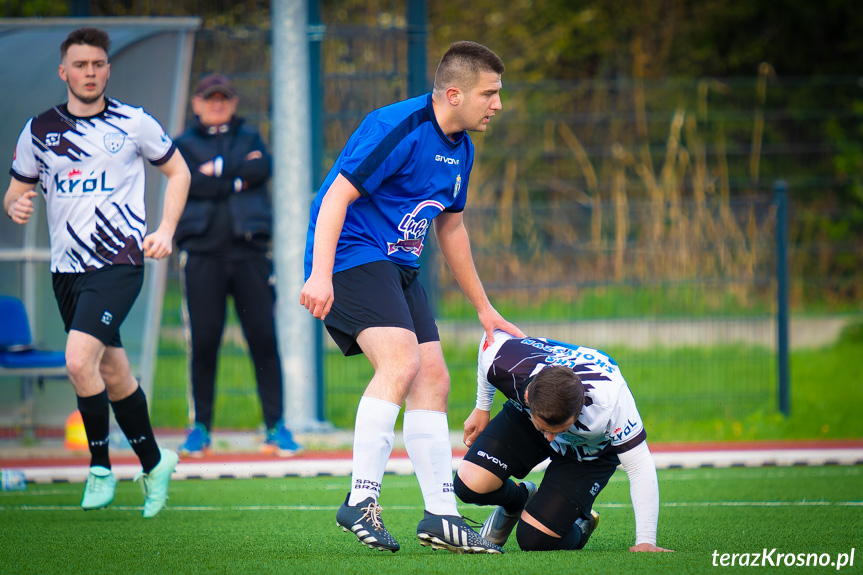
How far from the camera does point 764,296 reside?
9.30m

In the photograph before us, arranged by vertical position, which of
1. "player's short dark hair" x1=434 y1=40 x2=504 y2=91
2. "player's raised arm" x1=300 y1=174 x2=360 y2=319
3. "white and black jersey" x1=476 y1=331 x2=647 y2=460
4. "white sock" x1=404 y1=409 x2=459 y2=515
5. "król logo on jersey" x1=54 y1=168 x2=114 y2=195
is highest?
"player's short dark hair" x1=434 y1=40 x2=504 y2=91

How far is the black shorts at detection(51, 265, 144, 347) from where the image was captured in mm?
5035

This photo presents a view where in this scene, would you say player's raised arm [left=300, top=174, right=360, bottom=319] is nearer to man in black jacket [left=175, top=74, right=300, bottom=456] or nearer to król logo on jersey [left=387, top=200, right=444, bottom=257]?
król logo on jersey [left=387, top=200, right=444, bottom=257]

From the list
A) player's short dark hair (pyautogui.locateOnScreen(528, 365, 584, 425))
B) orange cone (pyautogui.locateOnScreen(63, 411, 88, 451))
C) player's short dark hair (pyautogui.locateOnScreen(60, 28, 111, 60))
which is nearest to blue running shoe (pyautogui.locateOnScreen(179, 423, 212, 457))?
orange cone (pyautogui.locateOnScreen(63, 411, 88, 451))

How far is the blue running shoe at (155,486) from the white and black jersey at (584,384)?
1684 mm

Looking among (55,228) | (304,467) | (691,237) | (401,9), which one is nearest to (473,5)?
(401,9)

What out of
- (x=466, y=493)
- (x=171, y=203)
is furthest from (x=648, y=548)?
(x=171, y=203)

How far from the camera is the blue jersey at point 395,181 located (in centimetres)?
414

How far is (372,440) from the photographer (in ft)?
13.5

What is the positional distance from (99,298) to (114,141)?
792 mm

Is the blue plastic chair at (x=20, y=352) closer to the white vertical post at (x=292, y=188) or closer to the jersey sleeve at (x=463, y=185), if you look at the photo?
the white vertical post at (x=292, y=188)

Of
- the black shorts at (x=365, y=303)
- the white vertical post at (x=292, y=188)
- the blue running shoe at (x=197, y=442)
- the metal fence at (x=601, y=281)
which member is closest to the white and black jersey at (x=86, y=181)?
the black shorts at (x=365, y=303)

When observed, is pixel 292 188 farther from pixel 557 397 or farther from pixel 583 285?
pixel 557 397

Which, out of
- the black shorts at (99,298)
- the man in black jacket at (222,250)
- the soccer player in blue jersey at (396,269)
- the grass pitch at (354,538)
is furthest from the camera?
the man in black jacket at (222,250)
